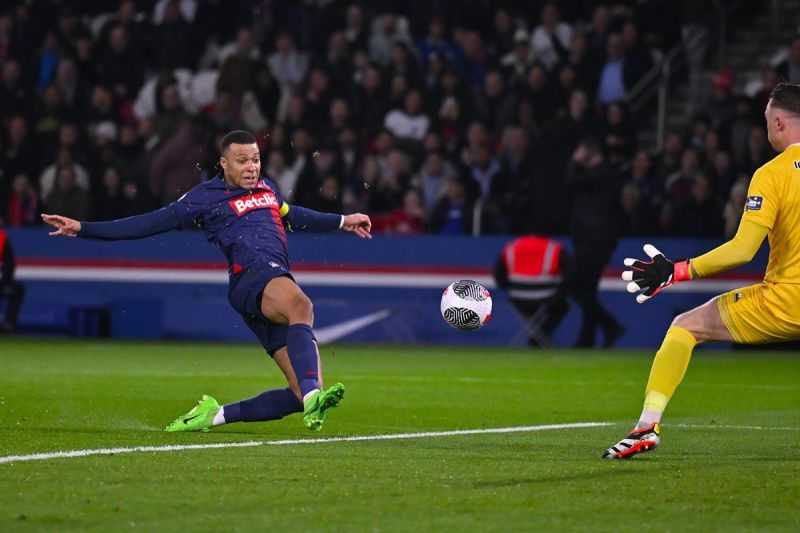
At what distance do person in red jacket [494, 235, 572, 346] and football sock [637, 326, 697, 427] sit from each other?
1142 centimetres

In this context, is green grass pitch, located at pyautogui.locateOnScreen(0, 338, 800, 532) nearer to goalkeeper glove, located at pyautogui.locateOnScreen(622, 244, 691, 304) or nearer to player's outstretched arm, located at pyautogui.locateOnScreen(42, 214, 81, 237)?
goalkeeper glove, located at pyautogui.locateOnScreen(622, 244, 691, 304)

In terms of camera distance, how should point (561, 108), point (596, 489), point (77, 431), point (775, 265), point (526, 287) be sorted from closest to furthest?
1. point (596, 489)
2. point (775, 265)
3. point (77, 431)
4. point (526, 287)
5. point (561, 108)

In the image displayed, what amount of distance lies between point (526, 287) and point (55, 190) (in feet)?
21.9

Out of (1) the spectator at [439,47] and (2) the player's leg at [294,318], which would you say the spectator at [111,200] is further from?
(2) the player's leg at [294,318]

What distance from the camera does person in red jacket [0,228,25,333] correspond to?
21.4m

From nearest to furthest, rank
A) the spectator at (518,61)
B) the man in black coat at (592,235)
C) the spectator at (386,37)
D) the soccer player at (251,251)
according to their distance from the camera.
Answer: the soccer player at (251,251) < the man in black coat at (592,235) < the spectator at (518,61) < the spectator at (386,37)

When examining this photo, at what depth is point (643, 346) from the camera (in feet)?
67.6

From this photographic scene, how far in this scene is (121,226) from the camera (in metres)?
9.79

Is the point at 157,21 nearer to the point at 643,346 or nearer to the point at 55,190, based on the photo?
the point at 55,190

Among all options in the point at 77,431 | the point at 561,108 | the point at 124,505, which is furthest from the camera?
the point at 561,108

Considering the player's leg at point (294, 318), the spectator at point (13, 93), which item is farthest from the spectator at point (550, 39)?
the player's leg at point (294, 318)

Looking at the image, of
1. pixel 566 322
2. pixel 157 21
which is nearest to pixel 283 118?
Result: pixel 157 21

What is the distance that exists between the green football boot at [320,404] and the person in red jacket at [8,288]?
13024 mm

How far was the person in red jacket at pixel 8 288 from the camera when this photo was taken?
21438 mm
